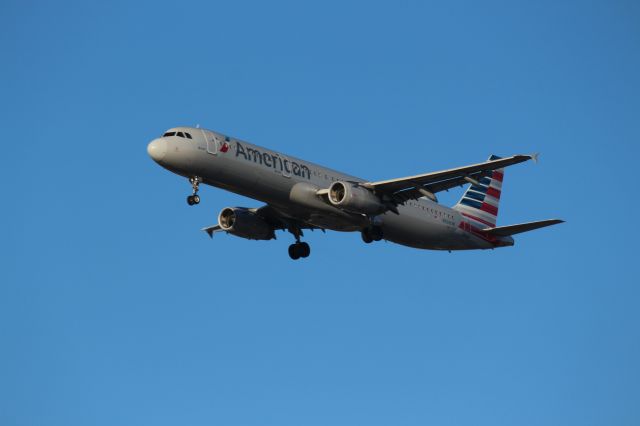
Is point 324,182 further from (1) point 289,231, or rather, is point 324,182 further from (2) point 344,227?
(1) point 289,231

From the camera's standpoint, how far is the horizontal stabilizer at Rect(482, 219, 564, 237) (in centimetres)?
5228

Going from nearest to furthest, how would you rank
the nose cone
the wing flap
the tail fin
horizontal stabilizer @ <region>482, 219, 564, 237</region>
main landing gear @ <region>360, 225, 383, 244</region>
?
the nose cone → the wing flap → horizontal stabilizer @ <region>482, 219, 564, 237</region> → main landing gear @ <region>360, 225, 383, 244</region> → the tail fin

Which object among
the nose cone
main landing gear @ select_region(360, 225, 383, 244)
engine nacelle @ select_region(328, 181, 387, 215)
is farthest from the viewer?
main landing gear @ select_region(360, 225, 383, 244)

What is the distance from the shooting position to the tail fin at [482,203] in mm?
60625

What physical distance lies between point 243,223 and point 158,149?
9.55m

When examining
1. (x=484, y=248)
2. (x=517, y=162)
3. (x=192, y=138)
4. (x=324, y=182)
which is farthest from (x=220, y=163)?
(x=484, y=248)

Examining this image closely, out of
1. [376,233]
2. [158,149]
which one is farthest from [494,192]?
[158,149]

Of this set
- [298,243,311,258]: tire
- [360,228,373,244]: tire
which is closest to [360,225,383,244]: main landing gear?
[360,228,373,244]: tire

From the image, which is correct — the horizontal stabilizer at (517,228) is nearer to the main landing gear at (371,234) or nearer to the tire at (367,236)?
the main landing gear at (371,234)

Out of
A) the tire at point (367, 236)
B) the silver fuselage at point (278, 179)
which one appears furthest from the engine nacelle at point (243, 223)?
the tire at point (367, 236)

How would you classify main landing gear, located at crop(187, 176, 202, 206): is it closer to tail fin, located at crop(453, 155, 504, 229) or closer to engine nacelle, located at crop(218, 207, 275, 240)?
engine nacelle, located at crop(218, 207, 275, 240)

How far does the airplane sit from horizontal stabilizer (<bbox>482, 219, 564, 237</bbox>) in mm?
73

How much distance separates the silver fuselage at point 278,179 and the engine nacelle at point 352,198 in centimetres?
81

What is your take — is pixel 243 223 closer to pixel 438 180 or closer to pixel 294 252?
pixel 294 252
